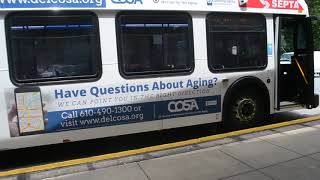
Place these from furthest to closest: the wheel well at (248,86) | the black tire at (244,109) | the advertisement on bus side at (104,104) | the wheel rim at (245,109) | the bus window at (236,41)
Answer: the wheel rim at (245,109), the black tire at (244,109), the wheel well at (248,86), the bus window at (236,41), the advertisement on bus side at (104,104)

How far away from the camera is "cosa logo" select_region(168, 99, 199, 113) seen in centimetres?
620

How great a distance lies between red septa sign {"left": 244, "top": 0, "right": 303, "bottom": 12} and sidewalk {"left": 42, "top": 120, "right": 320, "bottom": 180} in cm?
234

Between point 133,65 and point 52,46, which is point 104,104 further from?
point 52,46

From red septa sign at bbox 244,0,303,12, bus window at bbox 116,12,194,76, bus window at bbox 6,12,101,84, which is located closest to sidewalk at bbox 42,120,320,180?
bus window at bbox 116,12,194,76

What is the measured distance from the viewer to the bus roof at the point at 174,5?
17.0 feet

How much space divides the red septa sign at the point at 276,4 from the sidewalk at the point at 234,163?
7.69ft

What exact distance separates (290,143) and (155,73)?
2325mm

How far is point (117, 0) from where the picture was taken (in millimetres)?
5645

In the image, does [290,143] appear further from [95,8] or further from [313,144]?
[95,8]

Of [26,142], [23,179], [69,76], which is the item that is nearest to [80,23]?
[69,76]

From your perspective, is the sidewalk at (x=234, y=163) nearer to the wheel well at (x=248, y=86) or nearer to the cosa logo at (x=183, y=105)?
the cosa logo at (x=183, y=105)

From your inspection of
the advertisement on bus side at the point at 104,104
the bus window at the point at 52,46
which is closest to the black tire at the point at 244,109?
the advertisement on bus side at the point at 104,104

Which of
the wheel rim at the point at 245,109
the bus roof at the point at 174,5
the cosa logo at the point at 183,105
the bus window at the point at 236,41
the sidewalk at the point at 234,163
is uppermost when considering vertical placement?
the bus roof at the point at 174,5

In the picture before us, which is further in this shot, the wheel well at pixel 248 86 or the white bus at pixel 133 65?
the wheel well at pixel 248 86
